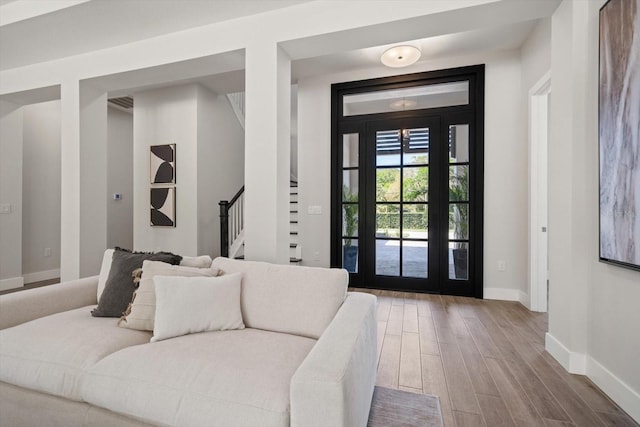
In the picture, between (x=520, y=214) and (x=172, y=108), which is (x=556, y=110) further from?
(x=172, y=108)

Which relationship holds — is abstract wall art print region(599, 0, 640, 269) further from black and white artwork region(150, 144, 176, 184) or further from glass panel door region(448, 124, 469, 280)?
black and white artwork region(150, 144, 176, 184)

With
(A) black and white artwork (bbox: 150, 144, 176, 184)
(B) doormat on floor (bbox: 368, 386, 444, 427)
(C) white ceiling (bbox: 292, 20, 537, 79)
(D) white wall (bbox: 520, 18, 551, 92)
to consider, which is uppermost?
(C) white ceiling (bbox: 292, 20, 537, 79)

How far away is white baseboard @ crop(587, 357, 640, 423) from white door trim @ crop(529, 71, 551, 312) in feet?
4.66

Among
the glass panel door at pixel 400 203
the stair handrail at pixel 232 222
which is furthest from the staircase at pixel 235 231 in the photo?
the glass panel door at pixel 400 203

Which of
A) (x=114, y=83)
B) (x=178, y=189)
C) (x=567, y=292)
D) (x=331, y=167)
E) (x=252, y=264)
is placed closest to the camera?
(x=252, y=264)

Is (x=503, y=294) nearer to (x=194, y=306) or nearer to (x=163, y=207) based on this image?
(x=194, y=306)

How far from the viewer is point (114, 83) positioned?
3.44 meters

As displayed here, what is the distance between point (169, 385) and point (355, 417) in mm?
686

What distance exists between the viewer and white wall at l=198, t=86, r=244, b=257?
463 cm

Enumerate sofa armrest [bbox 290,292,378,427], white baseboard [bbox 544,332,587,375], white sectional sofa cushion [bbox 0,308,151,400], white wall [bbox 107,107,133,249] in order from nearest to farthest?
sofa armrest [bbox 290,292,378,427] < white sectional sofa cushion [bbox 0,308,151,400] < white baseboard [bbox 544,332,587,375] < white wall [bbox 107,107,133,249]

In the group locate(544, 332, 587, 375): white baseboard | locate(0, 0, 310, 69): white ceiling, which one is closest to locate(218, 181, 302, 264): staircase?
locate(0, 0, 310, 69): white ceiling

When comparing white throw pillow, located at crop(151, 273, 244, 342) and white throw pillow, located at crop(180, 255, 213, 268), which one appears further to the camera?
white throw pillow, located at crop(180, 255, 213, 268)

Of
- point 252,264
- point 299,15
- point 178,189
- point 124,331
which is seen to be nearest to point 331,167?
point 299,15

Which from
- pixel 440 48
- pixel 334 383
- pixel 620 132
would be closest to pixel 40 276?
pixel 334 383
